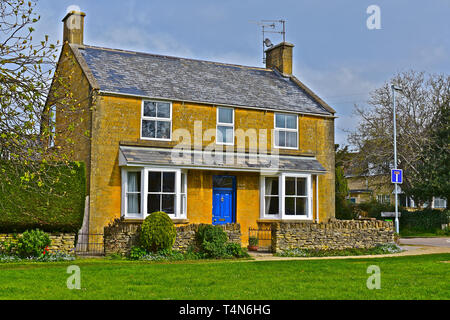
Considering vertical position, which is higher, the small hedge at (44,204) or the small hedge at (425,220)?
the small hedge at (44,204)

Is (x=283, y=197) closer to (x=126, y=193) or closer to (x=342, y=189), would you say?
(x=126, y=193)

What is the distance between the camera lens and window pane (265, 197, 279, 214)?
23.7 metres

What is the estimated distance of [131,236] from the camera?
60.4ft

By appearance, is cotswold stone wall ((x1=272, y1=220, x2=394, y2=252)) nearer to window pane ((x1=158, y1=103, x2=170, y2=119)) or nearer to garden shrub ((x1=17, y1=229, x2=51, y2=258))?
window pane ((x1=158, y1=103, x2=170, y2=119))

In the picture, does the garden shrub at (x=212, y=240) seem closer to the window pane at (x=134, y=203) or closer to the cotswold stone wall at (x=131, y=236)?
the cotswold stone wall at (x=131, y=236)

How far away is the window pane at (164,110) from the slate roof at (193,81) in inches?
14.9

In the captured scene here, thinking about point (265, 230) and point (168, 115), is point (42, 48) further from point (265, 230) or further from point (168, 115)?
point (265, 230)

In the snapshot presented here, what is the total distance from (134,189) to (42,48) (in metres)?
10.8

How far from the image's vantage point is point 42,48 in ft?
35.8

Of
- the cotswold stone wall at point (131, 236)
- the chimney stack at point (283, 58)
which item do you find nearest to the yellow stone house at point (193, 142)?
the cotswold stone wall at point (131, 236)

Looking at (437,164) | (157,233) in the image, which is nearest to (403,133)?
(437,164)

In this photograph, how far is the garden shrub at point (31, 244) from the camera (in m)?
16.9

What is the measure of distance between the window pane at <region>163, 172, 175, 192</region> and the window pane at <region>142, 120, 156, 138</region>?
6.43 ft
